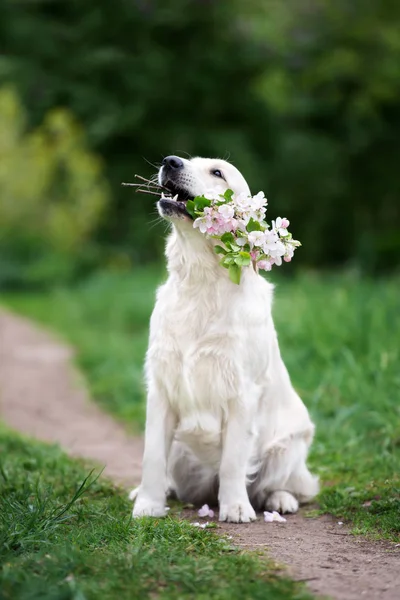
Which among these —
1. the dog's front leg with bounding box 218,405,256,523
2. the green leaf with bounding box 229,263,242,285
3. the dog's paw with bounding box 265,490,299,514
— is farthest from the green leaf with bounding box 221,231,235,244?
the dog's paw with bounding box 265,490,299,514

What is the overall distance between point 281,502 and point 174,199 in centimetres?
162

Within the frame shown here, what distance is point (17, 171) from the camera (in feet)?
57.3

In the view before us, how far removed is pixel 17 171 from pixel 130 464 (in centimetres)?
1256

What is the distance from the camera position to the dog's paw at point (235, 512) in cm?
416

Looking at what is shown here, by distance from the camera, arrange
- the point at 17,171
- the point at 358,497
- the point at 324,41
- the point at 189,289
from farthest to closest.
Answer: the point at 324,41 → the point at 17,171 → the point at 358,497 → the point at 189,289

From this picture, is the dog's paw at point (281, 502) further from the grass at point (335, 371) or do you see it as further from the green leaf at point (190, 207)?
the green leaf at point (190, 207)

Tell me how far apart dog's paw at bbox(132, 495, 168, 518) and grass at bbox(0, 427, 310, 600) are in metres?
0.07

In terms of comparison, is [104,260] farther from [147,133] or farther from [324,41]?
[324,41]

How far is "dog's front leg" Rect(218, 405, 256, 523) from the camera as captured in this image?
13.8 feet

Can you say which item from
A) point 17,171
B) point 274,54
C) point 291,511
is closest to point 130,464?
point 291,511

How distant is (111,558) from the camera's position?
3172 mm

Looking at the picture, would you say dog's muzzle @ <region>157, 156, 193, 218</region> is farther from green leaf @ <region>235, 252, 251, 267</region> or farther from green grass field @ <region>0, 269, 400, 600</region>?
green grass field @ <region>0, 269, 400, 600</region>

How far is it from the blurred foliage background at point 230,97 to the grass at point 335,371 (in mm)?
8649

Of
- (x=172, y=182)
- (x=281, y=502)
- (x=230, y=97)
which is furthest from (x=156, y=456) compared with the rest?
(x=230, y=97)
